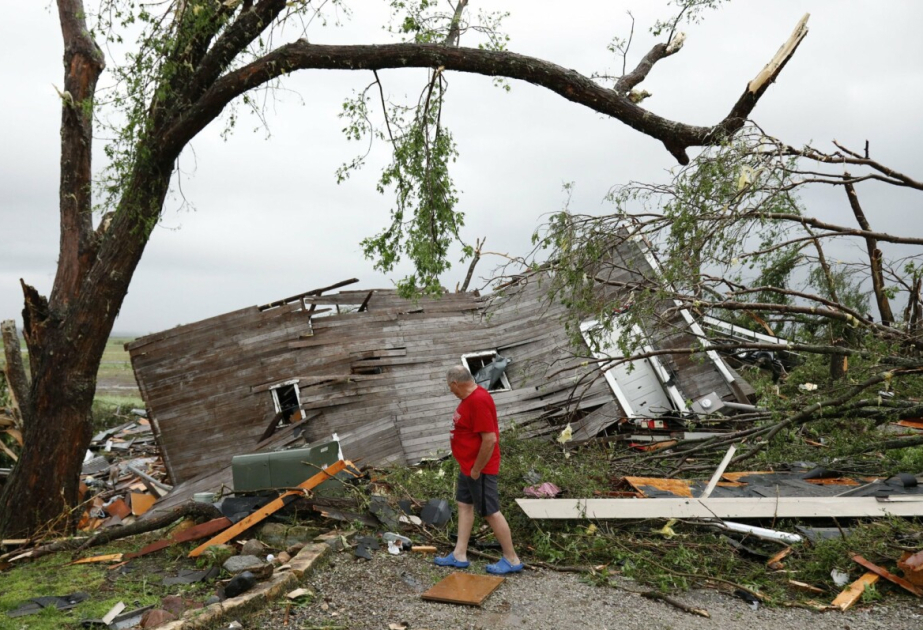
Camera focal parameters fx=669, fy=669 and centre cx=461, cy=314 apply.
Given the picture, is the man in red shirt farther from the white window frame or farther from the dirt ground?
the white window frame

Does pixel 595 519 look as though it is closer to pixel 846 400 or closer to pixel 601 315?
pixel 601 315

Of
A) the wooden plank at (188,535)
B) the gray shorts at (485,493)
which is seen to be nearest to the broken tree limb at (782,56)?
the gray shorts at (485,493)

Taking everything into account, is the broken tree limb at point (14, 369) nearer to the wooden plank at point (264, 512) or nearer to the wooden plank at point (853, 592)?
the wooden plank at point (264, 512)

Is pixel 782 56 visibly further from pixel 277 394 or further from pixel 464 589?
pixel 277 394

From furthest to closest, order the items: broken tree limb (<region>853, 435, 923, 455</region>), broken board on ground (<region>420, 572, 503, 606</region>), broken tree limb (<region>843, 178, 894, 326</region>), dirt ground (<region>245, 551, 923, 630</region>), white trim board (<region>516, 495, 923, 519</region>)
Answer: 1. broken tree limb (<region>843, 178, 894, 326</region>)
2. broken tree limb (<region>853, 435, 923, 455</region>)
3. white trim board (<region>516, 495, 923, 519</region>)
4. broken board on ground (<region>420, 572, 503, 606</region>)
5. dirt ground (<region>245, 551, 923, 630</region>)

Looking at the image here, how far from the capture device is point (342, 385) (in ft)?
39.0

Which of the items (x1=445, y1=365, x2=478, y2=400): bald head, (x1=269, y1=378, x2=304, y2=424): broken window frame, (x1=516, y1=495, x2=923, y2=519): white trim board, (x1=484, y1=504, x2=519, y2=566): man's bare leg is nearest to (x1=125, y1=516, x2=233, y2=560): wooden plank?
(x1=484, y1=504, x2=519, y2=566): man's bare leg

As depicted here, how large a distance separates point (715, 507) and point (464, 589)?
2.81 m

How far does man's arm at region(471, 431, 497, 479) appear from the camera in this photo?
552cm

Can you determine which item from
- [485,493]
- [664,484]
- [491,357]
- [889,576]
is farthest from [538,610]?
[491,357]

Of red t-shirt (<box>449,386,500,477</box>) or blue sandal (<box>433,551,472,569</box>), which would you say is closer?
red t-shirt (<box>449,386,500,477</box>)

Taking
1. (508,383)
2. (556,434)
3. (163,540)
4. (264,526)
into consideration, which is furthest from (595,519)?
(508,383)

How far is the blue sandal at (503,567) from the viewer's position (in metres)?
5.70

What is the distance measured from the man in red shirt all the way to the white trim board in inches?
35.9
